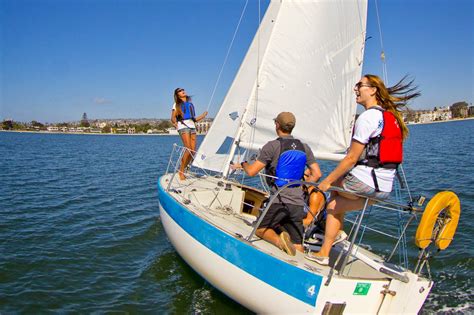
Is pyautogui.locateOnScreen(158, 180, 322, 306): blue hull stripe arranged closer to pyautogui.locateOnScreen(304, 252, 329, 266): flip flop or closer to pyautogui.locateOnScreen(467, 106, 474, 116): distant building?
pyautogui.locateOnScreen(304, 252, 329, 266): flip flop

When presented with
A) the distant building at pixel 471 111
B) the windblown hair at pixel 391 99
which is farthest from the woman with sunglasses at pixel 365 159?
the distant building at pixel 471 111

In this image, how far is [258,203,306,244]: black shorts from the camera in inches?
204

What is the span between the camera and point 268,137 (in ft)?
24.8

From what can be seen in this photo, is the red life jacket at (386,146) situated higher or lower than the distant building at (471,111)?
lower

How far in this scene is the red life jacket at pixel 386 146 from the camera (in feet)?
13.6

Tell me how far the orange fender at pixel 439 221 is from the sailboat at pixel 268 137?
1.12ft

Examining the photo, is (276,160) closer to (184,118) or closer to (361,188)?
(361,188)

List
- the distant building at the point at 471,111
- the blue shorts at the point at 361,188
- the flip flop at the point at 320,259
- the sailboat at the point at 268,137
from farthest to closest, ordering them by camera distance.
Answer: the distant building at the point at 471,111
the sailboat at the point at 268,137
the flip flop at the point at 320,259
the blue shorts at the point at 361,188

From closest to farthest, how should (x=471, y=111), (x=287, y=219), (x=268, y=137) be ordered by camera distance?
(x=287, y=219) → (x=268, y=137) → (x=471, y=111)

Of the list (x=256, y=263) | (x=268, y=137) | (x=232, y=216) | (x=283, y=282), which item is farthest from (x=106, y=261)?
(x=283, y=282)

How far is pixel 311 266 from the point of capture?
443 centimetres

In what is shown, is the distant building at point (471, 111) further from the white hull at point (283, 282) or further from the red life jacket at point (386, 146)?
the red life jacket at point (386, 146)

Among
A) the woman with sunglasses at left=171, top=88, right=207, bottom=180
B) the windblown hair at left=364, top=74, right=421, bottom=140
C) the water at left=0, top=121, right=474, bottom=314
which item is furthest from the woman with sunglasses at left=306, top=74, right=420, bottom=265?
the woman with sunglasses at left=171, top=88, right=207, bottom=180

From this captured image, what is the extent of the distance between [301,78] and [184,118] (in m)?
3.38
